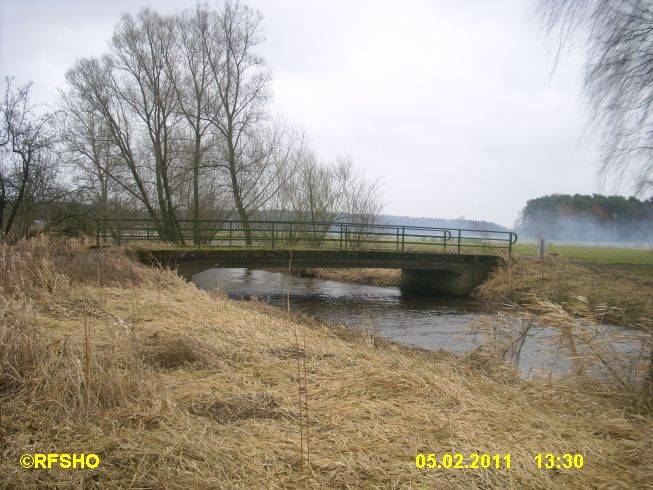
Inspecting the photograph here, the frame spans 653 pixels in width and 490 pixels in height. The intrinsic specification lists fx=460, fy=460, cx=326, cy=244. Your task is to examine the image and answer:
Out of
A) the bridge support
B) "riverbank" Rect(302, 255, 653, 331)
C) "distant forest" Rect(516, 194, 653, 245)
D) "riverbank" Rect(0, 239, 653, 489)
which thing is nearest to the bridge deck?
the bridge support

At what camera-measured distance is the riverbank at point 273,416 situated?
8.78 ft

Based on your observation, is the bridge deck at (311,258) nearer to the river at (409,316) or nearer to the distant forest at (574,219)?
the river at (409,316)

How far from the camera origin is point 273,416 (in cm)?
345

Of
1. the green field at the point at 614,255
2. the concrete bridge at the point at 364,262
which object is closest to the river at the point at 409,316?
the concrete bridge at the point at 364,262

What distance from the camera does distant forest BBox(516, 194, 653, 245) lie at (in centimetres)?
2388

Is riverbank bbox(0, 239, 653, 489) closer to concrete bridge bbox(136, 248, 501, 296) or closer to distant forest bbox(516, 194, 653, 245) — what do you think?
concrete bridge bbox(136, 248, 501, 296)

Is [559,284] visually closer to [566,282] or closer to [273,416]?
[566,282]

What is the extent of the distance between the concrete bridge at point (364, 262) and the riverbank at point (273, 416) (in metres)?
10.9

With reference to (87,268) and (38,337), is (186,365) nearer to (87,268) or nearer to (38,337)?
(38,337)

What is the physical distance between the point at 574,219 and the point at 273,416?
34414 mm

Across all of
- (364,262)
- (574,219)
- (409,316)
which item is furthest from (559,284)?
(574,219)

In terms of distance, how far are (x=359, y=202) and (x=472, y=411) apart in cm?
2206

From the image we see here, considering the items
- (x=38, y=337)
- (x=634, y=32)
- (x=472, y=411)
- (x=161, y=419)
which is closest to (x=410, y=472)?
(x=472, y=411)

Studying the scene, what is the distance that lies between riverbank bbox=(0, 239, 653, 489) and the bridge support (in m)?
15.1
